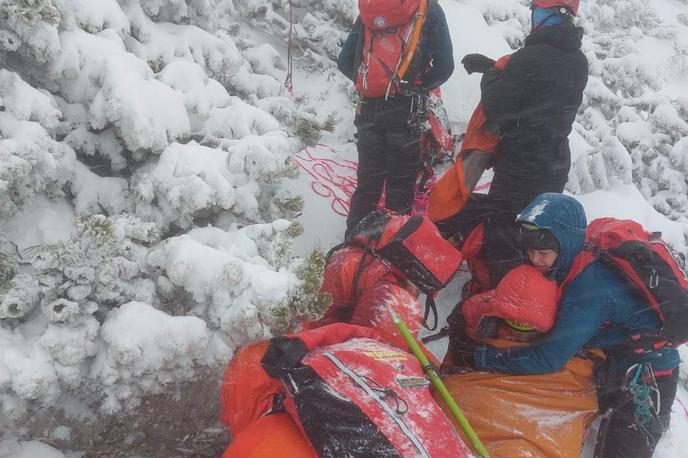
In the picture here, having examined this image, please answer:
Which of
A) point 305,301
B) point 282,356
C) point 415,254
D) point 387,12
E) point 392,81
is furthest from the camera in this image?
point 392,81

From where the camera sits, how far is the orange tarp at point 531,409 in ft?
8.88

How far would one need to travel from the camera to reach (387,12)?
395 cm

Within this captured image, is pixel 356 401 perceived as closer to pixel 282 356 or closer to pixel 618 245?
pixel 282 356

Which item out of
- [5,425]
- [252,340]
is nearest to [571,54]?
[252,340]

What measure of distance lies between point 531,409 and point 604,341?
0.60 metres

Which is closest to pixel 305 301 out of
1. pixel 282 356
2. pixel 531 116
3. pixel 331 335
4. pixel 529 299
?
pixel 331 335

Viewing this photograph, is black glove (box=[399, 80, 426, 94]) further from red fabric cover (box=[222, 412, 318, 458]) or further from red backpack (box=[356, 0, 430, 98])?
red fabric cover (box=[222, 412, 318, 458])

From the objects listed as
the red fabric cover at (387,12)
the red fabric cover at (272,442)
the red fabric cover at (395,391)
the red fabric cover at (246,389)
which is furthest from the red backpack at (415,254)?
the red fabric cover at (387,12)

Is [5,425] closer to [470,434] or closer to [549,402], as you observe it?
[470,434]

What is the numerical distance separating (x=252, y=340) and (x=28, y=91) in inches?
70.7

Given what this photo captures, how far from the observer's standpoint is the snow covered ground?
7.16 feet

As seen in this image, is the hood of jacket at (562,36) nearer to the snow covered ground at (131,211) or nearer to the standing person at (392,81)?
the standing person at (392,81)

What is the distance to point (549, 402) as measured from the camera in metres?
2.83

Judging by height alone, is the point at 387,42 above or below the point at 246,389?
above
